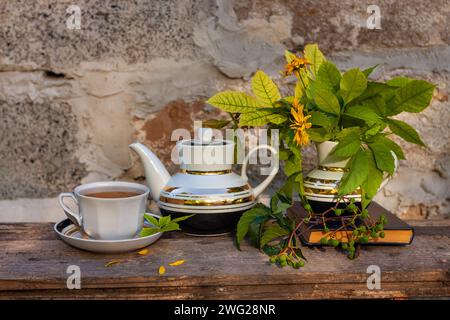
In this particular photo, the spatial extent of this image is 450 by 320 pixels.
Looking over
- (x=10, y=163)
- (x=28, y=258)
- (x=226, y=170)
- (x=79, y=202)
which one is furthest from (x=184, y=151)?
(x=10, y=163)

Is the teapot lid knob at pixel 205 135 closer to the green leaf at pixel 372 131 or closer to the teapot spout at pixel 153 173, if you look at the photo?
the teapot spout at pixel 153 173

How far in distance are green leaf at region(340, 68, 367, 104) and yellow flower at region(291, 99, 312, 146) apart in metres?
0.08

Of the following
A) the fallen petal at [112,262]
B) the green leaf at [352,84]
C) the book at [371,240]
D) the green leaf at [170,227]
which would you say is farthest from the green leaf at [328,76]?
the fallen petal at [112,262]

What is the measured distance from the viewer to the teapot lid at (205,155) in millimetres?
942

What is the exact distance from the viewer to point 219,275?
2.54 feet

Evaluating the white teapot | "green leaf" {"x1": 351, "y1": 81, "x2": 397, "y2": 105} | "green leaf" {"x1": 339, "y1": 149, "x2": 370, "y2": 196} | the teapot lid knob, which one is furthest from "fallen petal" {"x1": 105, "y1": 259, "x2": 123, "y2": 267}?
"green leaf" {"x1": 351, "y1": 81, "x2": 397, "y2": 105}

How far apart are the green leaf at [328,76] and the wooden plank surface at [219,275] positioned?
288 millimetres

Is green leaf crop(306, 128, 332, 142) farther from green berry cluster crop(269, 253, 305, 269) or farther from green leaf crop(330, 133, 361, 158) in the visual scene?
green berry cluster crop(269, 253, 305, 269)

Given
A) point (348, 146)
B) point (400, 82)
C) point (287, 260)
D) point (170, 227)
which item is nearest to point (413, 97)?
point (400, 82)

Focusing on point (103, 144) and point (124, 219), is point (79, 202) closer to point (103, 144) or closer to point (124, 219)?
point (124, 219)

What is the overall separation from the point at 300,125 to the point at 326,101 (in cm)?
6

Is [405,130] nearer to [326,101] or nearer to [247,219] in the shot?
[326,101]

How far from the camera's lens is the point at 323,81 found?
91 cm
